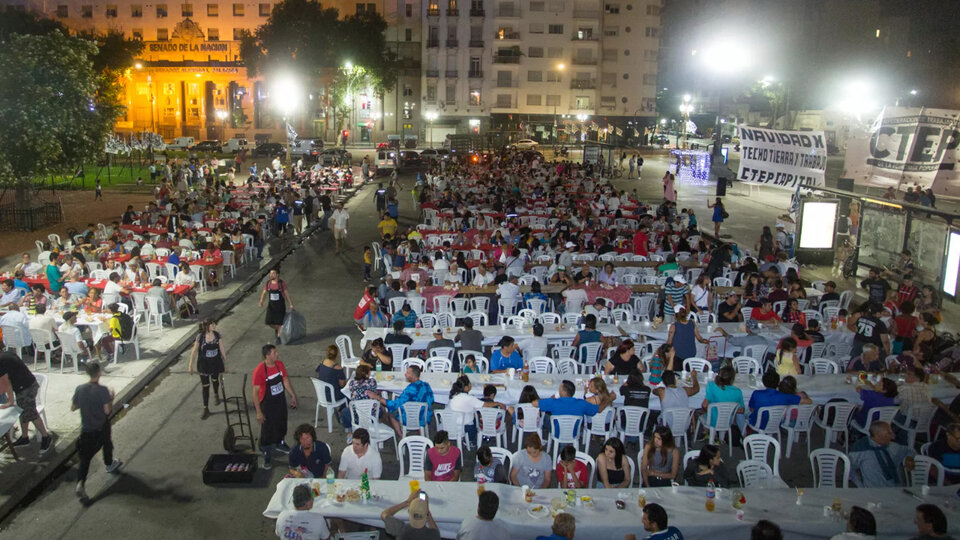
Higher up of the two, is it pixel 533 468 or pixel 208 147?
pixel 208 147

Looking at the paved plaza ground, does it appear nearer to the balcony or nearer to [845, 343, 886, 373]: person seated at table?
[845, 343, 886, 373]: person seated at table

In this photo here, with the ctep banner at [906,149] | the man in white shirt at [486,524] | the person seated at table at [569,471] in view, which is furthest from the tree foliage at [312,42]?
the man in white shirt at [486,524]

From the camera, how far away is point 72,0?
80812 millimetres

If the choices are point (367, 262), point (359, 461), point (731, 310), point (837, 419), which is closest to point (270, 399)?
point (359, 461)

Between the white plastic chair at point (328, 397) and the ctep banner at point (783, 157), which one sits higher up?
Answer: the ctep banner at point (783, 157)

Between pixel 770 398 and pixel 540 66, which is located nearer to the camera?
pixel 770 398

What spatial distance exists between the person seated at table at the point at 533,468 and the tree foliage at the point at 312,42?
2349 inches

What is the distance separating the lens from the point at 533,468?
7.48 metres

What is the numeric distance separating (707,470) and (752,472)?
757 millimetres

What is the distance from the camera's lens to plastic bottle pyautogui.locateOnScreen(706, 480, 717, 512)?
261 inches

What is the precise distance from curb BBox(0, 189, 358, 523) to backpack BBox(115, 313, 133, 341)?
636 mm

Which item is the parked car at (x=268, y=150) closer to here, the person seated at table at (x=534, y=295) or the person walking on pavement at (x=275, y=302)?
the person walking on pavement at (x=275, y=302)

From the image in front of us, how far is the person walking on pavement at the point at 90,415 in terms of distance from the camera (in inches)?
319

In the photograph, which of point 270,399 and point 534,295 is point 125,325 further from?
point 534,295
